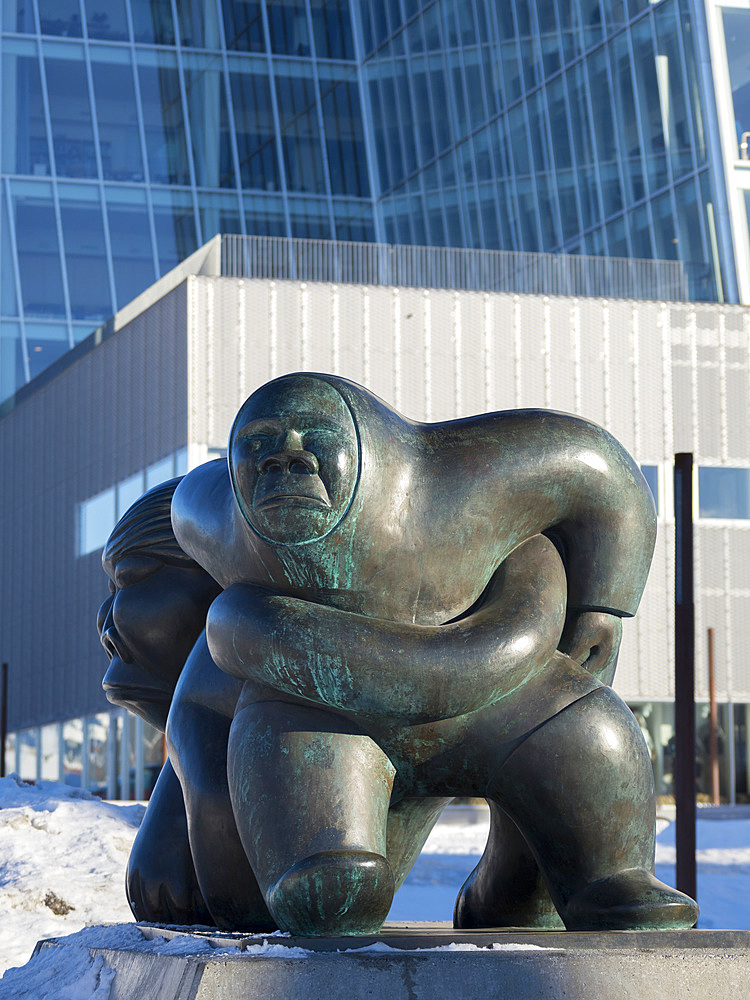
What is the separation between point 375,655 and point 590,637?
0.56 metres

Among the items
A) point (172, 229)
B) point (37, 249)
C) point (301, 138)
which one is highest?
point (301, 138)

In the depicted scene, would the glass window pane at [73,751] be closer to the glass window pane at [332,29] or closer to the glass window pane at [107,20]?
the glass window pane at [107,20]

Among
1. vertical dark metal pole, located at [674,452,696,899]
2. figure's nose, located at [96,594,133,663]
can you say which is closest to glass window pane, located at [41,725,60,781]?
vertical dark metal pole, located at [674,452,696,899]

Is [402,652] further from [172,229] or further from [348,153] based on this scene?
[348,153]

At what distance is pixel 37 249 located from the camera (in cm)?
3525

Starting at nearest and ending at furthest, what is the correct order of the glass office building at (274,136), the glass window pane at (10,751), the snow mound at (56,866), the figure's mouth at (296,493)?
the figure's mouth at (296,493) → the snow mound at (56,866) → the glass window pane at (10,751) → the glass office building at (274,136)

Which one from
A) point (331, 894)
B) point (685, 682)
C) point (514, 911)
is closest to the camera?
point (331, 894)

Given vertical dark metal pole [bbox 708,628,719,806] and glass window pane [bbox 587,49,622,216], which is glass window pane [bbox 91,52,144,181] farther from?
vertical dark metal pole [bbox 708,628,719,806]

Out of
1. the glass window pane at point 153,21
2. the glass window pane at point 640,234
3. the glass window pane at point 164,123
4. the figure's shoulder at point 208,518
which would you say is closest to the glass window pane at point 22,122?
the glass window pane at point 164,123

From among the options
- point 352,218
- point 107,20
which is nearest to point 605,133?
point 352,218

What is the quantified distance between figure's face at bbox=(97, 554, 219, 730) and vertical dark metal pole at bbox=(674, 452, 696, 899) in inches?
174

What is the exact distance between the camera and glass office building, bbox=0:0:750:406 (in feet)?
101

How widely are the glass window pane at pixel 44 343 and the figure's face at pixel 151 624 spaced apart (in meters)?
32.0

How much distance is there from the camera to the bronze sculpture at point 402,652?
8.34ft
